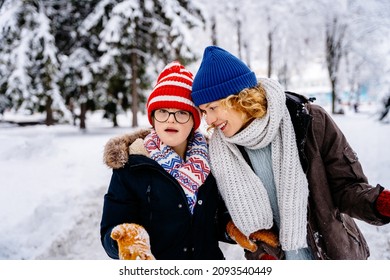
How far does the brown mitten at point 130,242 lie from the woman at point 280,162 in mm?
426

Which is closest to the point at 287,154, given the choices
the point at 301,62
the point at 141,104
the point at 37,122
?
the point at 37,122

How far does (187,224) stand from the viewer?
142 cm

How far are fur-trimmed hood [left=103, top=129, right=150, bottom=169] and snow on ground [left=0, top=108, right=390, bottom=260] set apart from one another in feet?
4.16

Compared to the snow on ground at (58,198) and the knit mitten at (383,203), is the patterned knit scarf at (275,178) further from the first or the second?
the snow on ground at (58,198)

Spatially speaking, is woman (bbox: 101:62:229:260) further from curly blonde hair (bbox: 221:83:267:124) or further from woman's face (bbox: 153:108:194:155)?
curly blonde hair (bbox: 221:83:267:124)

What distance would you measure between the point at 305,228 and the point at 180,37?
26.6 feet

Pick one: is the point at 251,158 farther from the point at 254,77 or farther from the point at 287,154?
the point at 254,77

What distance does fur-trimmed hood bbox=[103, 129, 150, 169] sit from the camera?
1.39 m

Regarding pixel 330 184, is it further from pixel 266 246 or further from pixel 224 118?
pixel 224 118

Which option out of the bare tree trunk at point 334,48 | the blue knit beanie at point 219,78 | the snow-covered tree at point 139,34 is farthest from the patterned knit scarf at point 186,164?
the snow-covered tree at point 139,34

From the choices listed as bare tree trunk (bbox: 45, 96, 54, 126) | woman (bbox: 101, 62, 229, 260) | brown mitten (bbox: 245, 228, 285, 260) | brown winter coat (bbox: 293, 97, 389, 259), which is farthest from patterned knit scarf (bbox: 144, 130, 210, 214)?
bare tree trunk (bbox: 45, 96, 54, 126)

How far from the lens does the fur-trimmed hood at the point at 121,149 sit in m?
1.39

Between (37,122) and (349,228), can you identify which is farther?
(37,122)

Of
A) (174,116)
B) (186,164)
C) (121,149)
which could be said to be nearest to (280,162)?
(186,164)
